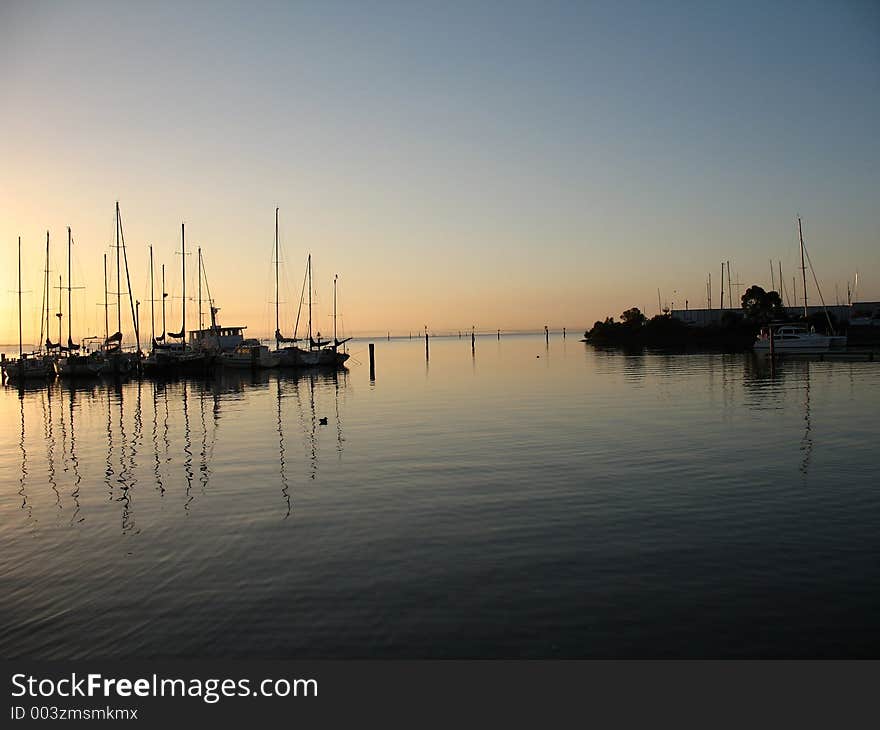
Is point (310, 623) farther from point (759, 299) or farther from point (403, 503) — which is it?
point (759, 299)

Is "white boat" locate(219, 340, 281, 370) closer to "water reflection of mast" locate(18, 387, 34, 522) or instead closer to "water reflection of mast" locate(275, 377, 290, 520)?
"water reflection of mast" locate(275, 377, 290, 520)

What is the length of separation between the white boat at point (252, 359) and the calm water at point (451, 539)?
54.9 m

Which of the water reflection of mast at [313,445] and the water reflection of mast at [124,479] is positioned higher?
the water reflection of mast at [313,445]

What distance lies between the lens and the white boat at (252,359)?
294 feet

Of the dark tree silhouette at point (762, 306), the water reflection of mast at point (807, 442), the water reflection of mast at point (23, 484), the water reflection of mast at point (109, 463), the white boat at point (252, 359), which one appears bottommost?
the water reflection of mast at point (23, 484)

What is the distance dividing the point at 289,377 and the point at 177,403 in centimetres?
2856

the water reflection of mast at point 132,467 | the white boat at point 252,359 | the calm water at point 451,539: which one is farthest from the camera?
the white boat at point 252,359

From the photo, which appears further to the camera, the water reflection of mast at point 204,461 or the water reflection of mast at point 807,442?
the water reflection of mast at point 204,461

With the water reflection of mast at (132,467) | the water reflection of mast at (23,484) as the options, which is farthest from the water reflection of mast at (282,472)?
the water reflection of mast at (23,484)

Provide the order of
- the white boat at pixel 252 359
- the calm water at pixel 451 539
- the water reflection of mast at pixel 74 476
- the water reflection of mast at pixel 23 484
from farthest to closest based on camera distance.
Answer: the white boat at pixel 252 359
the water reflection of mast at pixel 23 484
the water reflection of mast at pixel 74 476
the calm water at pixel 451 539

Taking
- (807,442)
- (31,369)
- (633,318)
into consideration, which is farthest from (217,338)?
(633,318)

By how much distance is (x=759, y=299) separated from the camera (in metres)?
142

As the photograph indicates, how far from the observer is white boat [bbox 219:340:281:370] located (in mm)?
89750

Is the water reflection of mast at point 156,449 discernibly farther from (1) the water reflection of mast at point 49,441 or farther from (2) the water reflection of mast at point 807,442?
(2) the water reflection of mast at point 807,442
